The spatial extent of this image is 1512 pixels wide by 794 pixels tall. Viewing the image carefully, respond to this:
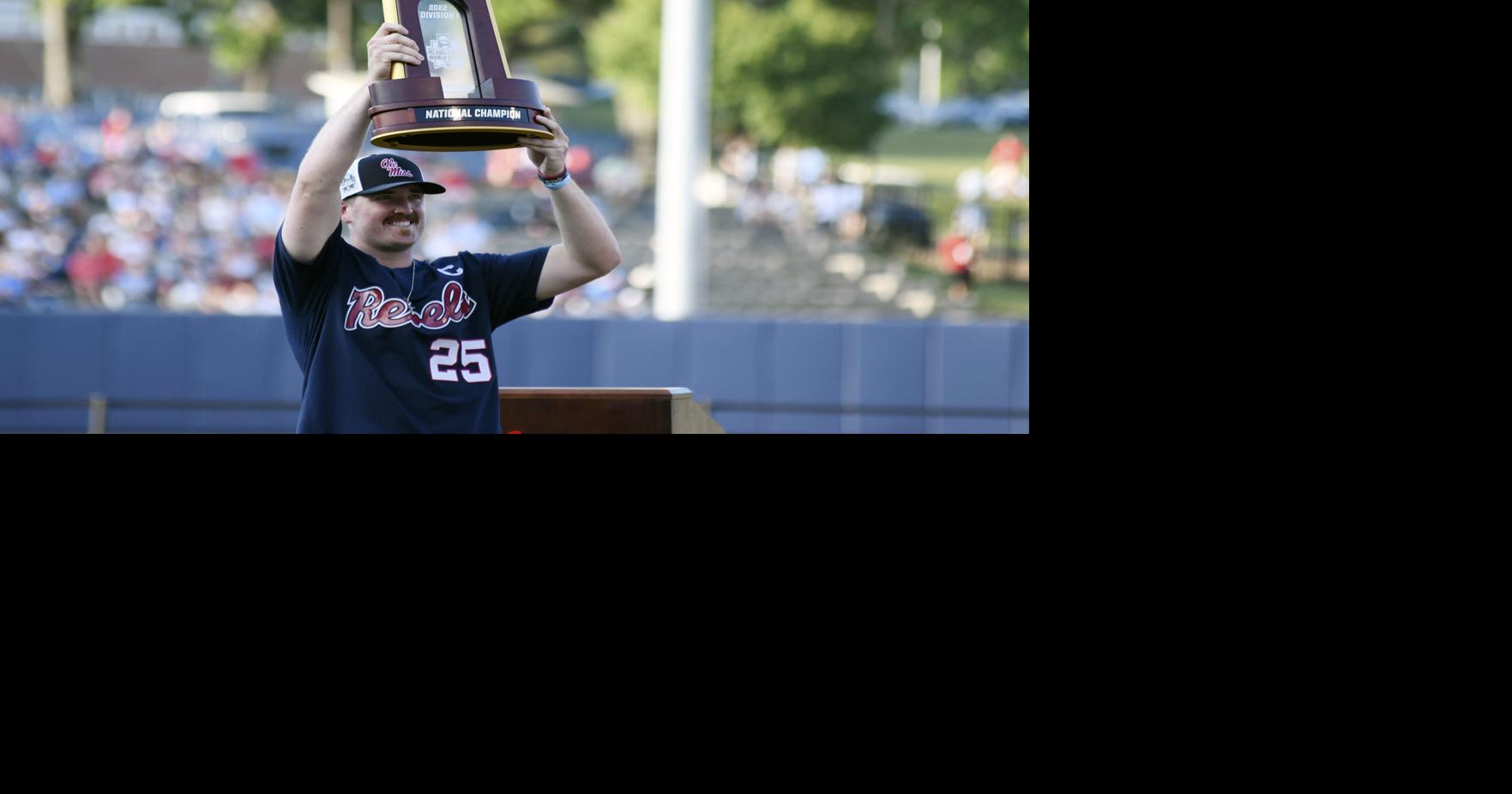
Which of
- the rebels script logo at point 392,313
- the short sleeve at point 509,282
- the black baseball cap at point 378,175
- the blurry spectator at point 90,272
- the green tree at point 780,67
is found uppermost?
the green tree at point 780,67

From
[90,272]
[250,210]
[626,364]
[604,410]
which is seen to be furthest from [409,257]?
[250,210]

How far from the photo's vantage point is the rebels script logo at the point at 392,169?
118 inches

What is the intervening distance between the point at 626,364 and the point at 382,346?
8.24 meters

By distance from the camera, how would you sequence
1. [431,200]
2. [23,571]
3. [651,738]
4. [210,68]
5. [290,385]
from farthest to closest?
[210,68]
[431,200]
[290,385]
[651,738]
[23,571]

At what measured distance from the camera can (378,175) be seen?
9.87ft

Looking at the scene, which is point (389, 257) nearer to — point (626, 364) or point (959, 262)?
point (626, 364)

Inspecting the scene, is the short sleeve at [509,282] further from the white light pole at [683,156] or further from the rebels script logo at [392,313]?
the white light pole at [683,156]

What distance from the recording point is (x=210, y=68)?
38.9 meters

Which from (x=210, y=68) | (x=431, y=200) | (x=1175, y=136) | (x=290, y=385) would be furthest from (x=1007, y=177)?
(x=210, y=68)

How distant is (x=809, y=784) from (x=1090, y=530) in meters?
0.62

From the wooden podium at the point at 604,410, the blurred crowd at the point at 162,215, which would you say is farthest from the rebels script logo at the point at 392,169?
the blurred crowd at the point at 162,215

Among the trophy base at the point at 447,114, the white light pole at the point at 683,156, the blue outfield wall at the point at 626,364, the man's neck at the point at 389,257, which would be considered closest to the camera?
the trophy base at the point at 447,114

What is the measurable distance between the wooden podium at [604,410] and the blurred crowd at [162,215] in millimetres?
8959

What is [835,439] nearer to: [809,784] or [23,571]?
[809,784]
